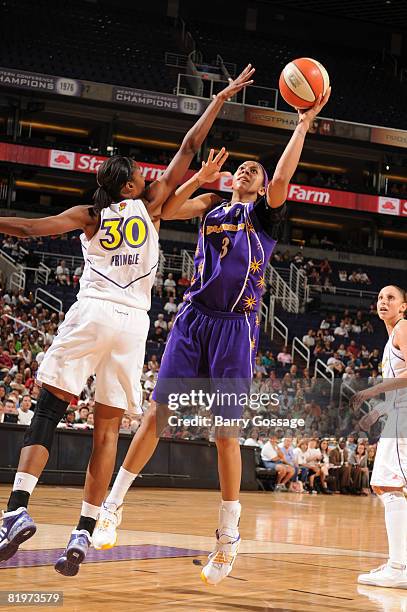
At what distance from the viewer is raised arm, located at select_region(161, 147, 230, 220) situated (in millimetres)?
4953

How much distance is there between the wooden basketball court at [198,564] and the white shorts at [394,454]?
688 millimetres

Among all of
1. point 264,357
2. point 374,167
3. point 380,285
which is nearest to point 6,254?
point 264,357

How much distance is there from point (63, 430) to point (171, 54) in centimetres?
2156

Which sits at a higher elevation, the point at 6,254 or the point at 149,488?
the point at 6,254

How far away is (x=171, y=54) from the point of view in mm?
32562

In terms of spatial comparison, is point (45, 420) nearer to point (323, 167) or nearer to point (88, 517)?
Result: point (88, 517)

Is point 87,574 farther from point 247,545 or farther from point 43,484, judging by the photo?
point 43,484

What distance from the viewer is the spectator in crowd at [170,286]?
25.2 meters

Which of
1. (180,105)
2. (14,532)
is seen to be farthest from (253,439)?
(180,105)

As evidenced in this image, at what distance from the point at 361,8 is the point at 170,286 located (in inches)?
640

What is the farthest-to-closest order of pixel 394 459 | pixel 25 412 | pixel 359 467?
pixel 359 467 < pixel 25 412 < pixel 394 459

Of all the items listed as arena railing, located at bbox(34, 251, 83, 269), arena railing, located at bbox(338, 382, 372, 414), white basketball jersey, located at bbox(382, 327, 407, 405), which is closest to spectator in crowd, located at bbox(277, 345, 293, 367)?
arena railing, located at bbox(338, 382, 372, 414)

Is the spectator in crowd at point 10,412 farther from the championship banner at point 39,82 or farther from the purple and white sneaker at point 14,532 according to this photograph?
the championship banner at point 39,82

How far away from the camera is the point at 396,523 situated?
5.83 m
